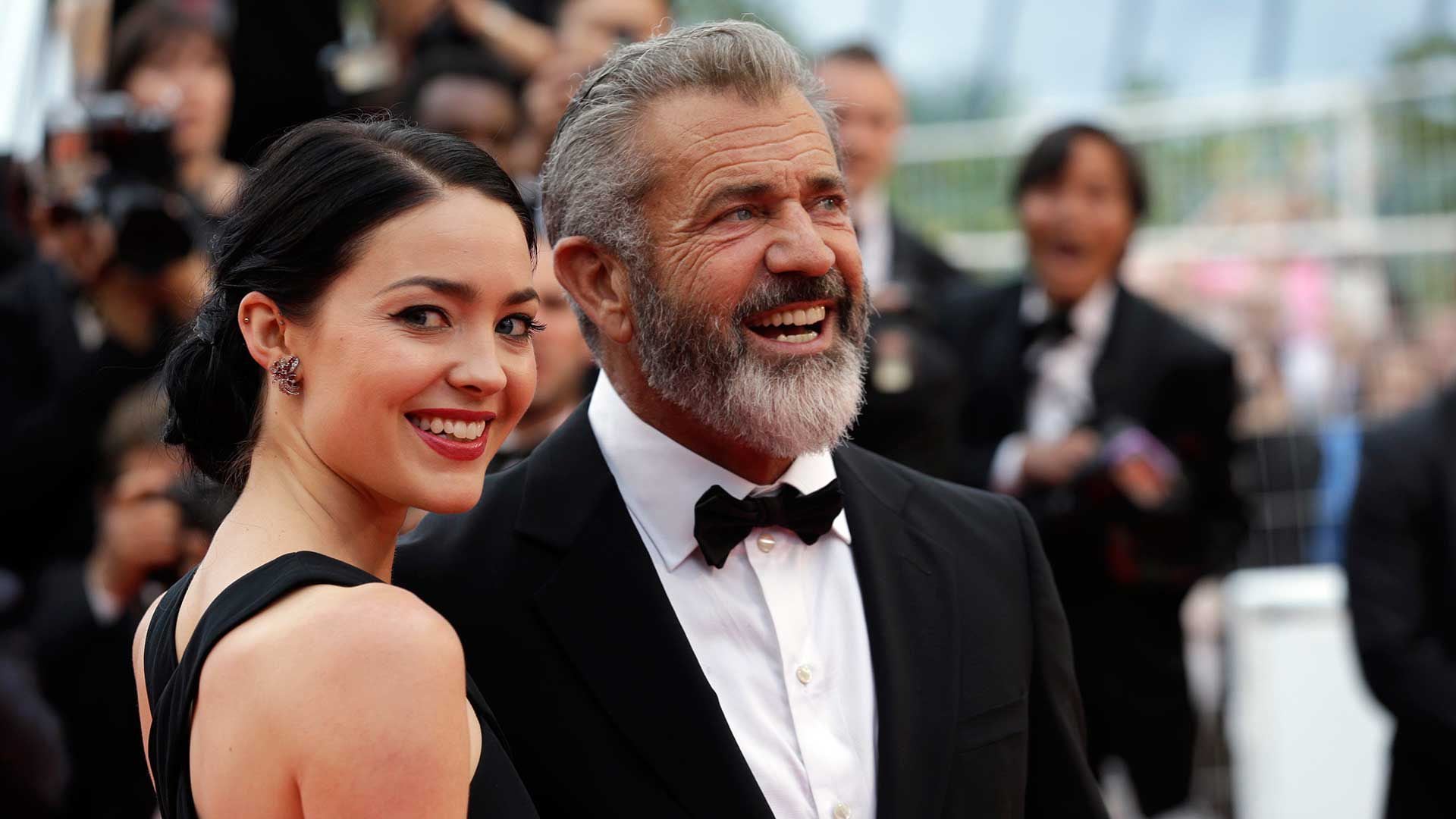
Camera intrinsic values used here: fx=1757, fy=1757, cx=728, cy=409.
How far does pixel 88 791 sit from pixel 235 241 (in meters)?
2.67

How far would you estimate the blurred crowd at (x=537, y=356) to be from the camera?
14.4 ft

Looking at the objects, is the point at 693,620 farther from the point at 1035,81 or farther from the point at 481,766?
the point at 1035,81

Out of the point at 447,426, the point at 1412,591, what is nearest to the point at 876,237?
the point at 1412,591

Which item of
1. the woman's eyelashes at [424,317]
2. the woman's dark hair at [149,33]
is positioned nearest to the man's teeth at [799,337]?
the woman's eyelashes at [424,317]

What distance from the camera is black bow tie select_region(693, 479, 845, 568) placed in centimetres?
257

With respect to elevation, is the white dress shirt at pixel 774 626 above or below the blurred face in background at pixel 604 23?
below

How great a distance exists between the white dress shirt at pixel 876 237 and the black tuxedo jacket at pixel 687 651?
277 cm

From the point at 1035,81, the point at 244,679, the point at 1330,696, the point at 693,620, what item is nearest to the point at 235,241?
the point at 244,679

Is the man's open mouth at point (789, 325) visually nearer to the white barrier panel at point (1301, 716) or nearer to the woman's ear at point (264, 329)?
the woman's ear at point (264, 329)

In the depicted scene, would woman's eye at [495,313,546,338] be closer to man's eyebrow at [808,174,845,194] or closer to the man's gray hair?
the man's gray hair

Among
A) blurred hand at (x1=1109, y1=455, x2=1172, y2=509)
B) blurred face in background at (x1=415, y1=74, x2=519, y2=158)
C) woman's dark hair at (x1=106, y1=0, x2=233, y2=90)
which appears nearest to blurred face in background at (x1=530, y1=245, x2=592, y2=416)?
blurred face in background at (x1=415, y1=74, x2=519, y2=158)

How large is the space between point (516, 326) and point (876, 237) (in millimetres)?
3511

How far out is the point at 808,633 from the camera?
8.49 feet

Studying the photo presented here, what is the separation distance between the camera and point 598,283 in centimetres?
281
